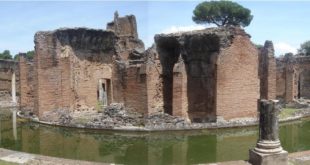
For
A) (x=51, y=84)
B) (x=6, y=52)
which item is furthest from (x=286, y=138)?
(x=6, y=52)

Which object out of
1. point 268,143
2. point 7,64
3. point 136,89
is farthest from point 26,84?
point 268,143

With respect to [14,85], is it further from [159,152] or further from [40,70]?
[159,152]

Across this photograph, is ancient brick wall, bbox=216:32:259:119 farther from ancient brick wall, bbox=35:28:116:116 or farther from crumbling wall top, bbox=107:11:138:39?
crumbling wall top, bbox=107:11:138:39

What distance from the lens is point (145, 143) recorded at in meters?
13.3

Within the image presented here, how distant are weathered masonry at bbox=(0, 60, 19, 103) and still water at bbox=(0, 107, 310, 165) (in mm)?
13726

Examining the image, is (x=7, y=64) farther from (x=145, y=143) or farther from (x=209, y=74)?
(x=145, y=143)

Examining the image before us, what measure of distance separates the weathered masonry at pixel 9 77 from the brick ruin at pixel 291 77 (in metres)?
20.3

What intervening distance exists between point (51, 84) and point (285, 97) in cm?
1517

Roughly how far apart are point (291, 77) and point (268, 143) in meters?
17.9

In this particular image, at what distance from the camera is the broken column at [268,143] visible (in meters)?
7.99

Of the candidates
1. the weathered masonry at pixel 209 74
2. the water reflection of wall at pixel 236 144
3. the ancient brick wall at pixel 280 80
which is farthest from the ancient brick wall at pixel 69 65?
the ancient brick wall at pixel 280 80

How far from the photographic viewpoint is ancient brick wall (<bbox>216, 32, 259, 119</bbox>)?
16938 mm

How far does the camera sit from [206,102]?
704 inches

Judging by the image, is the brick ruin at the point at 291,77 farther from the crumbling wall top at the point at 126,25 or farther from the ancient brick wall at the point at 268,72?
the crumbling wall top at the point at 126,25
